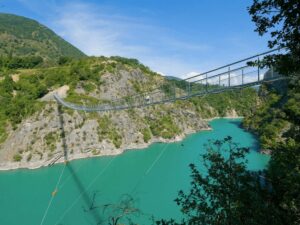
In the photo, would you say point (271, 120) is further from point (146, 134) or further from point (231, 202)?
point (231, 202)

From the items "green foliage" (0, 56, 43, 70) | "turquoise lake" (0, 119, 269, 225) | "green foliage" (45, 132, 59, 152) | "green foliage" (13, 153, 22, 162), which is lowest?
"turquoise lake" (0, 119, 269, 225)

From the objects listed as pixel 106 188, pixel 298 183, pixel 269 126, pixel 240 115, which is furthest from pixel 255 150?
pixel 240 115

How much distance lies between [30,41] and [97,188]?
71.0m

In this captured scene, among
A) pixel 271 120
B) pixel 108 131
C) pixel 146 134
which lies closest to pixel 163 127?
pixel 146 134

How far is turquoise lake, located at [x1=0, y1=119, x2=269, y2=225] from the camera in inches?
704

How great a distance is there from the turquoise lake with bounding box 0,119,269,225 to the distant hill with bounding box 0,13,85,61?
49.4 metres

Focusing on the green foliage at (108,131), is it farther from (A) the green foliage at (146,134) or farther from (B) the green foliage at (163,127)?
(B) the green foliage at (163,127)

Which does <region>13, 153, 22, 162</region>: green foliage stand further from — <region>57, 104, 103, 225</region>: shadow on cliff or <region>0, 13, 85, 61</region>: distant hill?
<region>0, 13, 85, 61</region>: distant hill

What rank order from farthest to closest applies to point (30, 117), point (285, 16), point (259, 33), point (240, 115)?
point (240, 115), point (30, 117), point (259, 33), point (285, 16)

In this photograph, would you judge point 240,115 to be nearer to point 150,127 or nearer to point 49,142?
point 150,127

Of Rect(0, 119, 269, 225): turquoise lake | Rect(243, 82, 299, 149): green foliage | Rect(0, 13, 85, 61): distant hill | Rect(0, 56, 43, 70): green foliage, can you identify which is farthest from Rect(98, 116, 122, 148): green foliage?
Rect(0, 13, 85, 61): distant hill

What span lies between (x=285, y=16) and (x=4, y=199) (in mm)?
21991

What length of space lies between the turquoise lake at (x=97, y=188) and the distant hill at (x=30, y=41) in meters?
49.4

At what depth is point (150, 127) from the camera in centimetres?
4094
